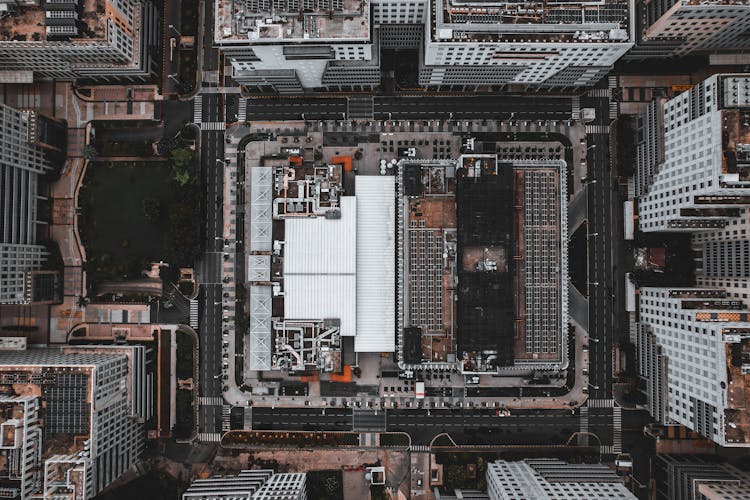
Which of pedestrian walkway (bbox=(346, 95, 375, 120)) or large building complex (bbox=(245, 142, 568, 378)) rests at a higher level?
pedestrian walkway (bbox=(346, 95, 375, 120))

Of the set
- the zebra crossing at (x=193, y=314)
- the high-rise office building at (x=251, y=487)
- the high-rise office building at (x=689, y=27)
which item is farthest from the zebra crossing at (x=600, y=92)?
the high-rise office building at (x=251, y=487)

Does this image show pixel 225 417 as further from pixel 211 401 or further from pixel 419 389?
pixel 419 389

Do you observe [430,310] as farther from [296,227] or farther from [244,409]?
[244,409]

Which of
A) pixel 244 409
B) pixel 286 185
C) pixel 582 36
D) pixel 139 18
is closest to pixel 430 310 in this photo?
pixel 286 185

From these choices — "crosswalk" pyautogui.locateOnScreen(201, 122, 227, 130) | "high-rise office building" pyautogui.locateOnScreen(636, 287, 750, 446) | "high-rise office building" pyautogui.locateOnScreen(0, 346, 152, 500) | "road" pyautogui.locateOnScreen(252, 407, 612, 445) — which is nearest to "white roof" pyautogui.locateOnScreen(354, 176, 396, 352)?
"road" pyautogui.locateOnScreen(252, 407, 612, 445)

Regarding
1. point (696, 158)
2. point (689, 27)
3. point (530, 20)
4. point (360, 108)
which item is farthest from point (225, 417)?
point (689, 27)

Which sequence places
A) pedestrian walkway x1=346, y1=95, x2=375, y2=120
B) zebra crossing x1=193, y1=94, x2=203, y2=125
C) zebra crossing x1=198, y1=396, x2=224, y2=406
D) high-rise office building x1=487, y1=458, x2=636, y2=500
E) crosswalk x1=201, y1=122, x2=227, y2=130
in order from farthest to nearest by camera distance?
zebra crossing x1=193, y1=94, x2=203, y2=125
crosswalk x1=201, y1=122, x2=227, y2=130
pedestrian walkway x1=346, y1=95, x2=375, y2=120
zebra crossing x1=198, y1=396, x2=224, y2=406
high-rise office building x1=487, y1=458, x2=636, y2=500

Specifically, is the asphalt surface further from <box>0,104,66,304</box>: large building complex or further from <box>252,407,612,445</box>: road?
<box>0,104,66,304</box>: large building complex
